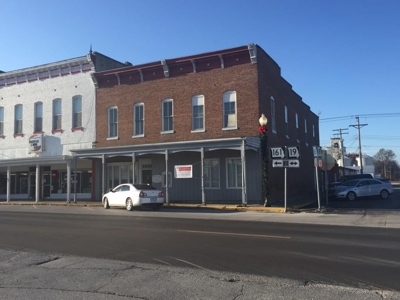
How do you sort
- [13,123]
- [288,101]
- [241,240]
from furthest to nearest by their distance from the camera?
1. [13,123]
2. [288,101]
3. [241,240]

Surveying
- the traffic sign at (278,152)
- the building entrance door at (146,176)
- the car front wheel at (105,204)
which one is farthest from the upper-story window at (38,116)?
the traffic sign at (278,152)

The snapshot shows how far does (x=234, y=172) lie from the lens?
2406 centimetres

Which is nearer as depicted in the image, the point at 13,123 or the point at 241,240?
the point at 241,240

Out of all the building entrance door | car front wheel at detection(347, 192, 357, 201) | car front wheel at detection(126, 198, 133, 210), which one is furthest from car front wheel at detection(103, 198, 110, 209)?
car front wheel at detection(347, 192, 357, 201)

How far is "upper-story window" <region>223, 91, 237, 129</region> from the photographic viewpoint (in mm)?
24016

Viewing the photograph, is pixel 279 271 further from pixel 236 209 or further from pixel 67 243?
pixel 236 209

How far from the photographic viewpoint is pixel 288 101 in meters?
29.8

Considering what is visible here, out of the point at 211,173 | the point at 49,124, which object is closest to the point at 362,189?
the point at 211,173

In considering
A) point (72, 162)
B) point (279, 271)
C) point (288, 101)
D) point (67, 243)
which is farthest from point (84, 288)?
point (288, 101)

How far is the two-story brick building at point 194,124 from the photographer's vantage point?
2333 cm

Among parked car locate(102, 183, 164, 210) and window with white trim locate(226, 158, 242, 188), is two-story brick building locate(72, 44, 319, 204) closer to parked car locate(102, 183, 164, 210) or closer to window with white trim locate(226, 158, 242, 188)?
window with white trim locate(226, 158, 242, 188)

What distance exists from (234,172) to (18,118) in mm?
19525

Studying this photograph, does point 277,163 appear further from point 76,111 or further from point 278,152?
point 76,111

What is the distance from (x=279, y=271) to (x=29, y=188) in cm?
3041
